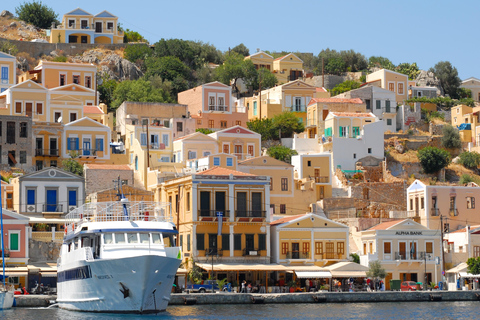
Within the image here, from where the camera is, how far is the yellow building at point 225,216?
65.9 m

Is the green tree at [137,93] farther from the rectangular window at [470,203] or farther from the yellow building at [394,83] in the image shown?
the rectangular window at [470,203]

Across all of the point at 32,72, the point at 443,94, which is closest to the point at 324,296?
the point at 32,72

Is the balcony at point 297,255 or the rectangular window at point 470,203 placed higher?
the rectangular window at point 470,203

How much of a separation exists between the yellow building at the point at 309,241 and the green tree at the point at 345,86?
4637cm

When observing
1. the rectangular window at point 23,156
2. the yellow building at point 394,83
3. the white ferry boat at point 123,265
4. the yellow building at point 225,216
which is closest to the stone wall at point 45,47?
the yellow building at point 394,83

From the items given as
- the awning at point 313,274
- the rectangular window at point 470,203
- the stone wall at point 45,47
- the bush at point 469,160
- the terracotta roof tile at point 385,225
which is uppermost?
the stone wall at point 45,47

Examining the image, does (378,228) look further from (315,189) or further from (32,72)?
(32,72)

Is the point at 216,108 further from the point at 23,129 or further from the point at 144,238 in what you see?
the point at 144,238

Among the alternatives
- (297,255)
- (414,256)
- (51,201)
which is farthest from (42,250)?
(414,256)

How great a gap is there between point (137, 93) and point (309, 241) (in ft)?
136

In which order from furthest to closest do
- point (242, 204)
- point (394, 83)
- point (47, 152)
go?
1. point (394, 83)
2. point (47, 152)
3. point (242, 204)

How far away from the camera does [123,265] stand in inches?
1848

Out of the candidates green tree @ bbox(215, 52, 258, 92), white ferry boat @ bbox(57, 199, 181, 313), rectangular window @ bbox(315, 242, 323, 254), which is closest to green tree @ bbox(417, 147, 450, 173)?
rectangular window @ bbox(315, 242, 323, 254)

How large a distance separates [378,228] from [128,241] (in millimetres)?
28399
